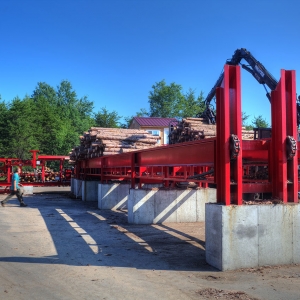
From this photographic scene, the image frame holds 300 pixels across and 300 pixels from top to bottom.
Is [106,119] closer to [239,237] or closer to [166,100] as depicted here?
[166,100]

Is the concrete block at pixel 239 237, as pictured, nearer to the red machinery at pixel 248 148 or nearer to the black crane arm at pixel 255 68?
the red machinery at pixel 248 148

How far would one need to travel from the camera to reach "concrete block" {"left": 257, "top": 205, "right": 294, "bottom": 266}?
253 inches

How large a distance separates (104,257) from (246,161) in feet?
10.8

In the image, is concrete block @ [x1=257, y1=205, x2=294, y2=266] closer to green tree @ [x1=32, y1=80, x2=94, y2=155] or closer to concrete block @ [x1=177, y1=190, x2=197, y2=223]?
concrete block @ [x1=177, y1=190, x2=197, y2=223]

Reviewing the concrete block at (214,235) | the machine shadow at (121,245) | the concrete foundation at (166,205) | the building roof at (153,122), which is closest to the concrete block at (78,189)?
the machine shadow at (121,245)

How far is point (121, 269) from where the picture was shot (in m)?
6.49

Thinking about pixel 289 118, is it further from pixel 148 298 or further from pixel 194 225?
pixel 194 225

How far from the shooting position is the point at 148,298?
16.4 ft

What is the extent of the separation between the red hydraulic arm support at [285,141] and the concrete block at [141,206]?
18.2 feet

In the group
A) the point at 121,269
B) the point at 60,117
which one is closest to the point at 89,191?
the point at 121,269

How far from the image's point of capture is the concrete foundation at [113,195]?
1620cm

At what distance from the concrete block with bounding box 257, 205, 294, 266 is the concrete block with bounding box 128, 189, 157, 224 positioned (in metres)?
5.84

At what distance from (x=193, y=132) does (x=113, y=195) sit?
4966mm

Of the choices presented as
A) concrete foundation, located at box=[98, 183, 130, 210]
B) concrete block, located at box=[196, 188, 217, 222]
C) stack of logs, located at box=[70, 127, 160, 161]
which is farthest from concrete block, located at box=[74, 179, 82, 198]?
concrete block, located at box=[196, 188, 217, 222]
